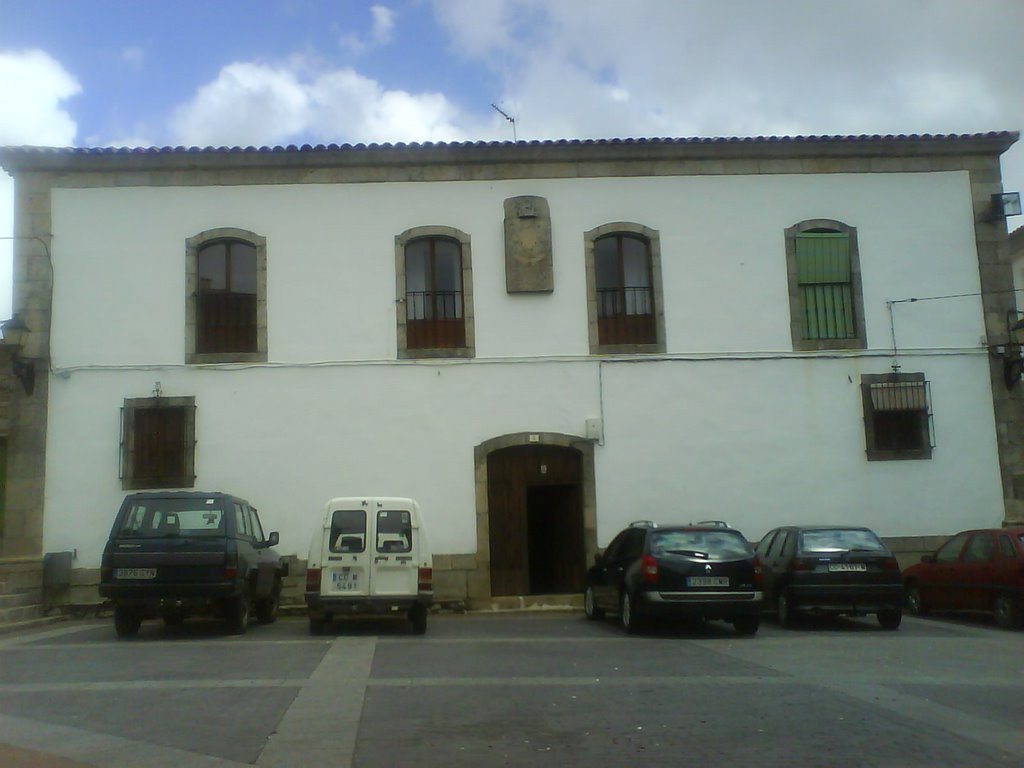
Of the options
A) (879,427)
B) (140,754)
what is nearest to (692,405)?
(879,427)

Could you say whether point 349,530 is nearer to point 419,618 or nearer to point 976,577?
point 419,618

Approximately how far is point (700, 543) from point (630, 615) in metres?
1.29

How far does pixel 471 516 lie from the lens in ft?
60.4

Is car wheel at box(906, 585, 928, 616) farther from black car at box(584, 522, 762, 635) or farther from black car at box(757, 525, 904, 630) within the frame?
black car at box(584, 522, 762, 635)

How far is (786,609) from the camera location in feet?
48.6

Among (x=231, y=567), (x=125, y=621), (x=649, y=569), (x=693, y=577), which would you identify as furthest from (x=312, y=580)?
(x=693, y=577)

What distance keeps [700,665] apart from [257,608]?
7.84 m

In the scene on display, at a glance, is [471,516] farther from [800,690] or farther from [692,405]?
[800,690]

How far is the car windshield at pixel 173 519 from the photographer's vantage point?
13.8 metres

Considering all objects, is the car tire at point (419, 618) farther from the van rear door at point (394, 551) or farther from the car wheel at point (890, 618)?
the car wheel at point (890, 618)

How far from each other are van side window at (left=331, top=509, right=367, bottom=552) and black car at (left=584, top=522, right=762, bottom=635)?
3533mm

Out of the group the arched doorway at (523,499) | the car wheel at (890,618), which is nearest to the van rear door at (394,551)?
the arched doorway at (523,499)

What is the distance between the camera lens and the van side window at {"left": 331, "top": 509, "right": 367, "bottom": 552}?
14.5 meters

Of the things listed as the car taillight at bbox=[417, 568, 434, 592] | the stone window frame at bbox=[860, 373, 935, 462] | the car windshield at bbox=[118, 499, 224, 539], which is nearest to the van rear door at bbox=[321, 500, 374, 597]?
the car taillight at bbox=[417, 568, 434, 592]
